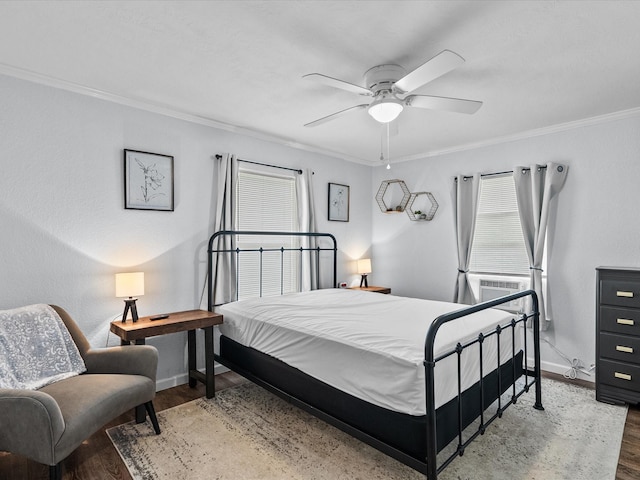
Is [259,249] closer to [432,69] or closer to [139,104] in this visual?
[139,104]

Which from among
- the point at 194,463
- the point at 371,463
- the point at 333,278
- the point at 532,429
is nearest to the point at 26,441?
the point at 194,463

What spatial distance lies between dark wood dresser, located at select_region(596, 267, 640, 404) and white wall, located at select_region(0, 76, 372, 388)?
3798 millimetres

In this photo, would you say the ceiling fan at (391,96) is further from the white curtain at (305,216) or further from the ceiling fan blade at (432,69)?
the white curtain at (305,216)

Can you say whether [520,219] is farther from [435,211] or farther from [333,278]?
[333,278]

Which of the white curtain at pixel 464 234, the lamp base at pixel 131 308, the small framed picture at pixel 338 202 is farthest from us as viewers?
the small framed picture at pixel 338 202

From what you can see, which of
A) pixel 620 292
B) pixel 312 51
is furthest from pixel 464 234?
pixel 312 51

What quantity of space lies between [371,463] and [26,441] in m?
1.91

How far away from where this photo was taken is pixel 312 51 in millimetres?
2270

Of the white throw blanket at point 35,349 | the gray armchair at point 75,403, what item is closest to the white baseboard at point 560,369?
the gray armchair at point 75,403

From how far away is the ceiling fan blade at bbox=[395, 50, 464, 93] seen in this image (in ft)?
6.02

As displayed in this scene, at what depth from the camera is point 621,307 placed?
9.94ft

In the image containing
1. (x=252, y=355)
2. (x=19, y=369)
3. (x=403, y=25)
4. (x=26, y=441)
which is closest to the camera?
(x=26, y=441)

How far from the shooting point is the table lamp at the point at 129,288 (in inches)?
112

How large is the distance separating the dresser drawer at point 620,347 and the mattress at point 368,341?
2.94 ft
